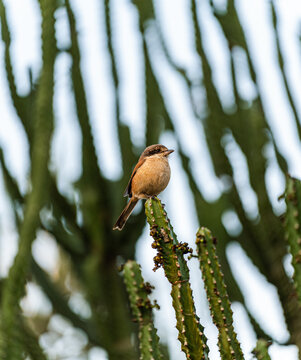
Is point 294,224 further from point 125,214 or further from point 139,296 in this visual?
point 125,214

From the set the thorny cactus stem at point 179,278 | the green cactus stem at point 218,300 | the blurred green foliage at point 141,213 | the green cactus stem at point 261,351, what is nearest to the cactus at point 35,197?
the thorny cactus stem at point 179,278

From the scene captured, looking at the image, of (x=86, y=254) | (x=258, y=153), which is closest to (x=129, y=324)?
(x=86, y=254)

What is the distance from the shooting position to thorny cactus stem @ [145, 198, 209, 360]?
102 inches

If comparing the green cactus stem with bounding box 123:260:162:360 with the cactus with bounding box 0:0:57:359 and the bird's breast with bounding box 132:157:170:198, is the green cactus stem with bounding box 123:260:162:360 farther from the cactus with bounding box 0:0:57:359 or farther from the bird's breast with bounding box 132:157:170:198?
the bird's breast with bounding box 132:157:170:198

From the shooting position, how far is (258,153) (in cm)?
405

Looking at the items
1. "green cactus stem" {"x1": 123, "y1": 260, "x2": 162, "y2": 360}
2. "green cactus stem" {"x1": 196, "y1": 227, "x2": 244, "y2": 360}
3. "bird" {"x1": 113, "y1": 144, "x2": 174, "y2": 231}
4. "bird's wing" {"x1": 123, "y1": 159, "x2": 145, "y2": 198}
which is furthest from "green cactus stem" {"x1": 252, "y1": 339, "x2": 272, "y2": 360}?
"bird's wing" {"x1": 123, "y1": 159, "x2": 145, "y2": 198}

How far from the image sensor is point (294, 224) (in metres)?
2.84

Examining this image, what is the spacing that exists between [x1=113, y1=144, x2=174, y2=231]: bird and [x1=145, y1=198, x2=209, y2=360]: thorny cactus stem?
4.62 ft

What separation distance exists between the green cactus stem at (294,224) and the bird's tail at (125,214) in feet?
4.76

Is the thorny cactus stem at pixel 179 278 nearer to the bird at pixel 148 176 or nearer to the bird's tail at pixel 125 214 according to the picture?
the bird's tail at pixel 125 214

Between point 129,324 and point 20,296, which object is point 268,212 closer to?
point 129,324

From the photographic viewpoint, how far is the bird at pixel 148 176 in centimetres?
428

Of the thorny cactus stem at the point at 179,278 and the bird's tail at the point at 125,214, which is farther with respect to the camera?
the bird's tail at the point at 125,214

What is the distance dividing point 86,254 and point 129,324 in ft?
1.90
